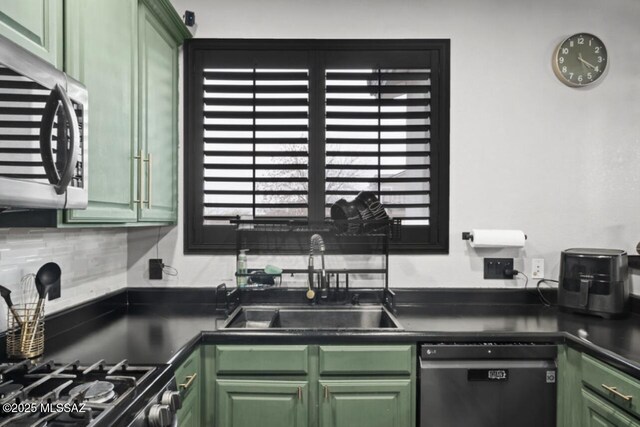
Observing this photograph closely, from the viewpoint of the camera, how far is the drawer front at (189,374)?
1394 millimetres

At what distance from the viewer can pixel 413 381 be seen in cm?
163

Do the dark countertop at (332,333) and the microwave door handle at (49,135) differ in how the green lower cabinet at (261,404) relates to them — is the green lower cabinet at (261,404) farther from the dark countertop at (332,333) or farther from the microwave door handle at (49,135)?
the microwave door handle at (49,135)

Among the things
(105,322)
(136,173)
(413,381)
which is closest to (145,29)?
(136,173)

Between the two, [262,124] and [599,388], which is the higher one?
[262,124]

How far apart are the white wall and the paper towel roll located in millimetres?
116

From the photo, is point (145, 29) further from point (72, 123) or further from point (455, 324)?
point (455, 324)

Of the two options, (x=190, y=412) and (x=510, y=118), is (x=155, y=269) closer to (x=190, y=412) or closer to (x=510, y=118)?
(x=190, y=412)

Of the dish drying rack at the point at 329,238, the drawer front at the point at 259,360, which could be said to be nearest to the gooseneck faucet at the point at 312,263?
the dish drying rack at the point at 329,238

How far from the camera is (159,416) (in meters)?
1.05

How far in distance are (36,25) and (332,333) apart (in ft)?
4.91

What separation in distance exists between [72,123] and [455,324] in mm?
1714

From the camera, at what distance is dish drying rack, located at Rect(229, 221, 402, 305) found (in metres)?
2.04

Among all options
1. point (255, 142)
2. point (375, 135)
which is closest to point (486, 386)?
point (375, 135)

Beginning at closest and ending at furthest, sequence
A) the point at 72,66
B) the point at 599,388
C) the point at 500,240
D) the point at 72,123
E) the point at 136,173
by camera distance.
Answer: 1. the point at 72,123
2. the point at 72,66
3. the point at 599,388
4. the point at 136,173
5. the point at 500,240
